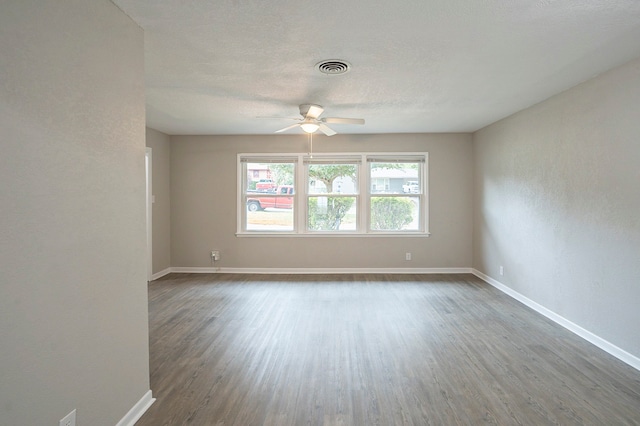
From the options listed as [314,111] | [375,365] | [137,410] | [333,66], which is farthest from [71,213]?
[314,111]

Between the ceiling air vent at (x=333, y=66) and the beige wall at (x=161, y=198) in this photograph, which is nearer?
the ceiling air vent at (x=333, y=66)

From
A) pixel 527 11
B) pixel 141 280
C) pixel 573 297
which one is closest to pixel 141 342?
pixel 141 280

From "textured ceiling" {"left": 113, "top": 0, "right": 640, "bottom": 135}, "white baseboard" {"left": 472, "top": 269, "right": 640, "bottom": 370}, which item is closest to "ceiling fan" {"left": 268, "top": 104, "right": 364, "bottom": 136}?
"textured ceiling" {"left": 113, "top": 0, "right": 640, "bottom": 135}

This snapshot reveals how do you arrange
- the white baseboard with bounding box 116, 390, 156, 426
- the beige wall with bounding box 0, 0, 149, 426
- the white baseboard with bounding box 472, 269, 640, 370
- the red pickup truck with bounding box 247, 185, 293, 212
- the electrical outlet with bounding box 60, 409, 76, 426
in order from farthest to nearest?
the red pickup truck with bounding box 247, 185, 293, 212 < the white baseboard with bounding box 472, 269, 640, 370 < the white baseboard with bounding box 116, 390, 156, 426 < the electrical outlet with bounding box 60, 409, 76, 426 < the beige wall with bounding box 0, 0, 149, 426

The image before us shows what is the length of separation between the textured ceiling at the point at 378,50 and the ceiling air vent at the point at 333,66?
80 millimetres

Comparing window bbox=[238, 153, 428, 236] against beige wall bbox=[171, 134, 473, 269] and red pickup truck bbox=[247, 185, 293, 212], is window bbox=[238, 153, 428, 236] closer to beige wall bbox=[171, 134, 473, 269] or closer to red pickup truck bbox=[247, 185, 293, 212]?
red pickup truck bbox=[247, 185, 293, 212]

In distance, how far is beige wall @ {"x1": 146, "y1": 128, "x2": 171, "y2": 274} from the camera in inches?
221

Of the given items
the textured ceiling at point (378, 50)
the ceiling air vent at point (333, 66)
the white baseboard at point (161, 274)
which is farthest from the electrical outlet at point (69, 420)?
the white baseboard at point (161, 274)

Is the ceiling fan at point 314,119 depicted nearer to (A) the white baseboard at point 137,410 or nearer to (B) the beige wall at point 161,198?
(B) the beige wall at point 161,198

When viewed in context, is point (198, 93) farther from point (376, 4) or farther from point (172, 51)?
point (376, 4)

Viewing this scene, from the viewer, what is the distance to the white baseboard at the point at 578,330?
2.80 meters

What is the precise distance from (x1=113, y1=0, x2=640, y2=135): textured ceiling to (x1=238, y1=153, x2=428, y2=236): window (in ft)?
6.14

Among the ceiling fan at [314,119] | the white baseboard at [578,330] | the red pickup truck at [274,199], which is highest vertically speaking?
the ceiling fan at [314,119]

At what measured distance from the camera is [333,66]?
2.88 m
